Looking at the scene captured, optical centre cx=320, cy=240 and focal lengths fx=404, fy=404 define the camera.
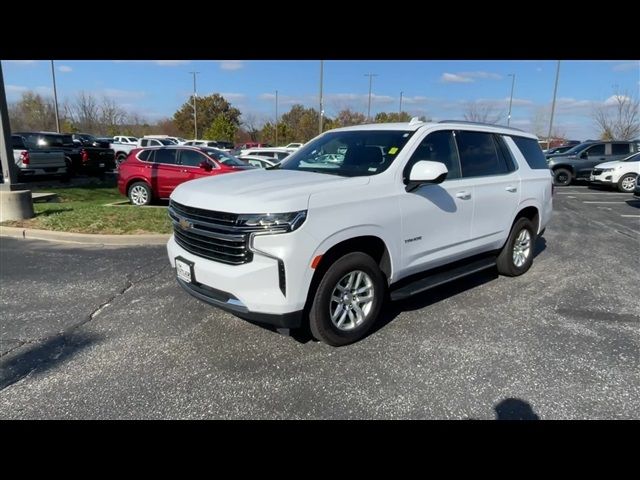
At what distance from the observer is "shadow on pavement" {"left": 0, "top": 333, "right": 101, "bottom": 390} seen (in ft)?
9.84

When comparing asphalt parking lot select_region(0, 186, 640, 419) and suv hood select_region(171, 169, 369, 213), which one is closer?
asphalt parking lot select_region(0, 186, 640, 419)

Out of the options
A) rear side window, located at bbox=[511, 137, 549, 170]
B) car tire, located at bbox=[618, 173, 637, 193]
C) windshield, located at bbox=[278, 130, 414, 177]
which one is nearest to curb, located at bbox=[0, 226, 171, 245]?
windshield, located at bbox=[278, 130, 414, 177]

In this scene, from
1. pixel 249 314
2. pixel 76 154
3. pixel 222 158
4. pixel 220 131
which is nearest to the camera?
pixel 249 314

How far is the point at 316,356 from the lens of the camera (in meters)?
3.29

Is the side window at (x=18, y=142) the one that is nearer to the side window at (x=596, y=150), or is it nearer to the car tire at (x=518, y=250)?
the car tire at (x=518, y=250)

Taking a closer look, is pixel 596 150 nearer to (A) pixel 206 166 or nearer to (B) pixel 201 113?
(A) pixel 206 166

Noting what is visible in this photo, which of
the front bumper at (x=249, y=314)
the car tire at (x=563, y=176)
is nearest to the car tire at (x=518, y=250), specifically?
the front bumper at (x=249, y=314)

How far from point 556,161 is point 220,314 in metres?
18.6

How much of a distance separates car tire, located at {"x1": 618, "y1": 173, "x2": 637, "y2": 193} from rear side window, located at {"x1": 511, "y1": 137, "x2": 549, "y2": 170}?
12.6m

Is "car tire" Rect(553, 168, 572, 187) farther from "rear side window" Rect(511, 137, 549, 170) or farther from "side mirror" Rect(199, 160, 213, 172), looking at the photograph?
"side mirror" Rect(199, 160, 213, 172)

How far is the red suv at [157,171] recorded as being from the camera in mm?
10414

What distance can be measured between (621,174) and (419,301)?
15.2 meters

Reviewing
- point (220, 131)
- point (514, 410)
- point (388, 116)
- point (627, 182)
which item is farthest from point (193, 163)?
point (388, 116)
